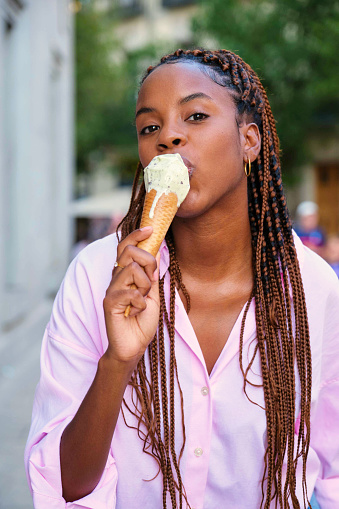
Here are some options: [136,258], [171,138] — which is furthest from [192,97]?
[136,258]

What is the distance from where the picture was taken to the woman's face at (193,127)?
6.00 feet

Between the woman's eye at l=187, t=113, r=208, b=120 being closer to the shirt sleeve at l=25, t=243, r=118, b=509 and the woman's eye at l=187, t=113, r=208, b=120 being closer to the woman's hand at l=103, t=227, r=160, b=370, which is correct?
the woman's hand at l=103, t=227, r=160, b=370

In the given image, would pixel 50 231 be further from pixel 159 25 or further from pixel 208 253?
pixel 159 25

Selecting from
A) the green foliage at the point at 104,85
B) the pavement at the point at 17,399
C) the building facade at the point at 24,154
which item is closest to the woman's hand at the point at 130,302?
the pavement at the point at 17,399

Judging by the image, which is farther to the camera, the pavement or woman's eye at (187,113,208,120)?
the pavement

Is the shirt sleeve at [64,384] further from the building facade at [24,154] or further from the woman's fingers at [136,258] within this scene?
the building facade at [24,154]

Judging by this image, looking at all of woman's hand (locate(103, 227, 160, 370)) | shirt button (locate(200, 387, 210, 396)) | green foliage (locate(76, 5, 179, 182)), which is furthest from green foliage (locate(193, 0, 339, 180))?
woman's hand (locate(103, 227, 160, 370))

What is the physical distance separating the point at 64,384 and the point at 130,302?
52 centimetres

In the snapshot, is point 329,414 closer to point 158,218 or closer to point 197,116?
point 158,218

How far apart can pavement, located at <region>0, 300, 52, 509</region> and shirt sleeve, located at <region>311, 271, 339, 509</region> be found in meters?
2.26

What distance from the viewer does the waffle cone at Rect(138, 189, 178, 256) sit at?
1.61m

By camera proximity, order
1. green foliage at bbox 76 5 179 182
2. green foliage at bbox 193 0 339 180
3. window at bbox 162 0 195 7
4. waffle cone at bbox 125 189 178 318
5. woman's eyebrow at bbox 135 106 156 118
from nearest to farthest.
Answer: waffle cone at bbox 125 189 178 318 → woman's eyebrow at bbox 135 106 156 118 → green foliage at bbox 193 0 339 180 → green foliage at bbox 76 5 179 182 → window at bbox 162 0 195 7

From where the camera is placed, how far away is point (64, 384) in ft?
6.14

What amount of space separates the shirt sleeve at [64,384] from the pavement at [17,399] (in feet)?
6.93
